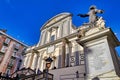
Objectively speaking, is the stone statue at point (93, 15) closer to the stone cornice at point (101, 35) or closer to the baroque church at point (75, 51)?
the baroque church at point (75, 51)

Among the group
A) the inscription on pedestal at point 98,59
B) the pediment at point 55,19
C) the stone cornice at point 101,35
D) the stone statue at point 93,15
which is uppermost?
the pediment at point 55,19

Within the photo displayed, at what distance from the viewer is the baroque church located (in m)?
6.23

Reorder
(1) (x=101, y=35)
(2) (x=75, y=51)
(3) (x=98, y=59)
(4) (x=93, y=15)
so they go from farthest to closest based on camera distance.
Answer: (2) (x=75, y=51), (4) (x=93, y=15), (1) (x=101, y=35), (3) (x=98, y=59)

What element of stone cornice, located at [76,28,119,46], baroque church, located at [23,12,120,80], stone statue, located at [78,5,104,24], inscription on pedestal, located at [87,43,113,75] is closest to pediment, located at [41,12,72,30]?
baroque church, located at [23,12,120,80]

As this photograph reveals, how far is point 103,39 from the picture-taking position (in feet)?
22.6

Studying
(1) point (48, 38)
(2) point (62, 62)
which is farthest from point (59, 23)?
(2) point (62, 62)

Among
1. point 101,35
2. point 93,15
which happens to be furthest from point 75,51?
point 101,35

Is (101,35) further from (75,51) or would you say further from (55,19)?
(55,19)

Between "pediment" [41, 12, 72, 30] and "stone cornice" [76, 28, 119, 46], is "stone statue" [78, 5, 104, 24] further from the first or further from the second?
"pediment" [41, 12, 72, 30]

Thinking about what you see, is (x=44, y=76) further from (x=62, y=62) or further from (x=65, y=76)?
(x=62, y=62)

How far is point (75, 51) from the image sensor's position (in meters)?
16.1

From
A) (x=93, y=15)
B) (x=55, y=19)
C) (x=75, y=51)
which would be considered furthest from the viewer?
(x=55, y=19)

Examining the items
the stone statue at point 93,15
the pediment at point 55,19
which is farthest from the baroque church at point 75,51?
the stone statue at point 93,15

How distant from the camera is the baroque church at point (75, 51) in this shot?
6.23m
